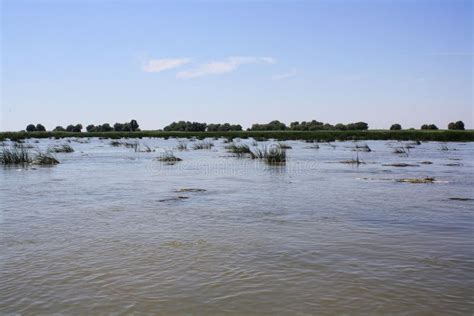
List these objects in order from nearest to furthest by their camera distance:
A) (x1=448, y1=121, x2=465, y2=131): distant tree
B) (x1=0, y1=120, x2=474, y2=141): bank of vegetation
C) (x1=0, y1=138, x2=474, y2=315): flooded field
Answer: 1. (x1=0, y1=138, x2=474, y2=315): flooded field
2. (x1=0, y1=120, x2=474, y2=141): bank of vegetation
3. (x1=448, y1=121, x2=465, y2=131): distant tree

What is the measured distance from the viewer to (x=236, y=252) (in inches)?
269

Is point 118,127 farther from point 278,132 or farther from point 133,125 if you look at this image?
point 278,132

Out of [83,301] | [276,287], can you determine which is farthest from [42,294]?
[276,287]

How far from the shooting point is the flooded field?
195 inches

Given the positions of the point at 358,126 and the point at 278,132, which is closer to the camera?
the point at 278,132

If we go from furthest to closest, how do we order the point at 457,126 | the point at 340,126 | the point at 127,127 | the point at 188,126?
the point at 127,127, the point at 188,126, the point at 340,126, the point at 457,126

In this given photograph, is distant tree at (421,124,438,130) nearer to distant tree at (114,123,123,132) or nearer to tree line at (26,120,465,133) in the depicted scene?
tree line at (26,120,465,133)

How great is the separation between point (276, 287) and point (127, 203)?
6.95m

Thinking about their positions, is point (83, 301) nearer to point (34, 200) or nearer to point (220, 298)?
point (220, 298)

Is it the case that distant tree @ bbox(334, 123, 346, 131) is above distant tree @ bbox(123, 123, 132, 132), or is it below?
below

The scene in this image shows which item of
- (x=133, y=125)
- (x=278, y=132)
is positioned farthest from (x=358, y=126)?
(x=133, y=125)

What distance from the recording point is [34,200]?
468 inches

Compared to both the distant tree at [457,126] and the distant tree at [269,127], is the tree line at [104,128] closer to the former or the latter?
the distant tree at [269,127]

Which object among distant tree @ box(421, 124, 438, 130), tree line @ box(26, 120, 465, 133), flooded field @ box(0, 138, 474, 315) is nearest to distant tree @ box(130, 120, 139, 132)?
tree line @ box(26, 120, 465, 133)
